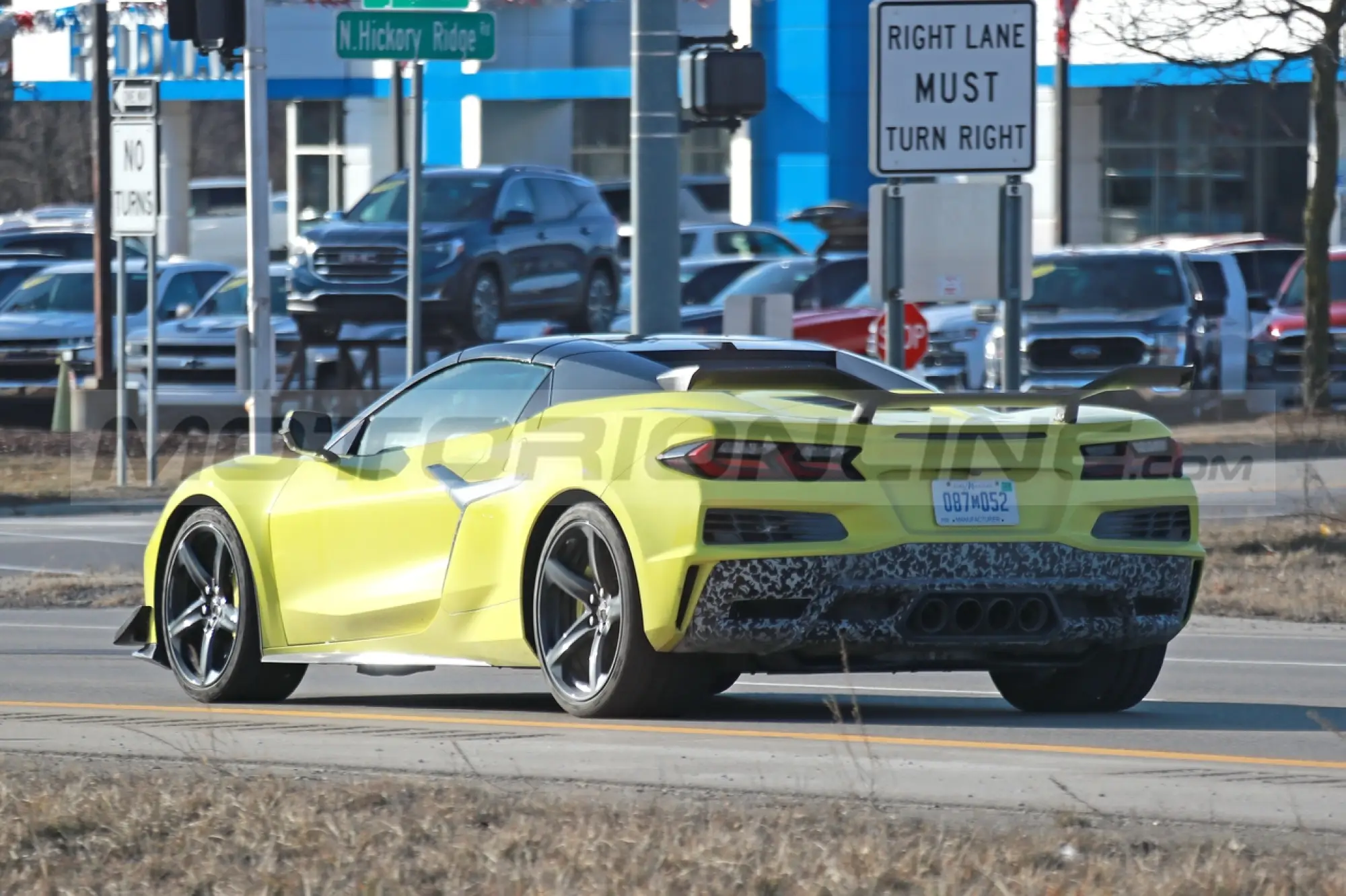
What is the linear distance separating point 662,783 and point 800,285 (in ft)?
68.1

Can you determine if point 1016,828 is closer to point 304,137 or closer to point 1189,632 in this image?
point 1189,632

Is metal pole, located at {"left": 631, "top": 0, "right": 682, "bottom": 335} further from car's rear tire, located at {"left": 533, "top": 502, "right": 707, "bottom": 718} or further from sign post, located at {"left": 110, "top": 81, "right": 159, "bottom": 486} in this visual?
car's rear tire, located at {"left": 533, "top": 502, "right": 707, "bottom": 718}

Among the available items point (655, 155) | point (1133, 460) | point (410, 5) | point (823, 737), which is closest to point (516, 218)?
point (410, 5)

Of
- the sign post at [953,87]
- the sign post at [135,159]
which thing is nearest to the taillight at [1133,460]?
the sign post at [953,87]

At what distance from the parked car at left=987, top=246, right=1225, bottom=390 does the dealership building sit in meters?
17.6

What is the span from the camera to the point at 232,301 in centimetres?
2702

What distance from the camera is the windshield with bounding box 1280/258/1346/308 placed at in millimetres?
27953

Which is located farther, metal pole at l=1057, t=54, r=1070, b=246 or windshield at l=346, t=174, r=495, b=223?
metal pole at l=1057, t=54, r=1070, b=246

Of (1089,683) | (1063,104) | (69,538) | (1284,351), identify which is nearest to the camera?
(1089,683)

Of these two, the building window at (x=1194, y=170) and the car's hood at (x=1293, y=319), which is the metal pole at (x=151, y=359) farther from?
the building window at (x=1194, y=170)

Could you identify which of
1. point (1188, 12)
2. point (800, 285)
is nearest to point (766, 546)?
point (800, 285)

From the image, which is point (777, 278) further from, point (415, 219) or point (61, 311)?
point (61, 311)

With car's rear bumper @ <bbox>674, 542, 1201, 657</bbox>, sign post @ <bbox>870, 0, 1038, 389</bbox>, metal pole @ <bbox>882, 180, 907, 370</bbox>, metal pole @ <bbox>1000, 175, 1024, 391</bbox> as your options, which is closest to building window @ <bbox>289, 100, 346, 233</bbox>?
metal pole @ <bbox>882, 180, 907, 370</bbox>

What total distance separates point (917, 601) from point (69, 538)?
12662mm
